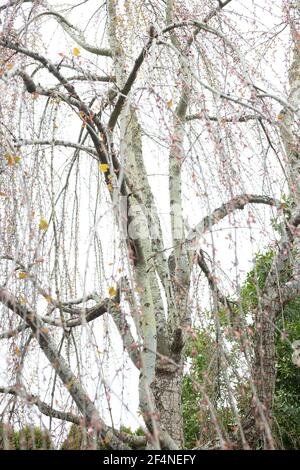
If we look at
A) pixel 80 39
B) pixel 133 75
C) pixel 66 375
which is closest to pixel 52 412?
pixel 66 375

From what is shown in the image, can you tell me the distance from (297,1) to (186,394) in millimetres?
3417

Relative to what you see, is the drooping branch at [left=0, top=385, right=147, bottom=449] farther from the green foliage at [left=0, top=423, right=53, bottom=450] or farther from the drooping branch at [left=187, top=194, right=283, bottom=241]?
the drooping branch at [left=187, top=194, right=283, bottom=241]

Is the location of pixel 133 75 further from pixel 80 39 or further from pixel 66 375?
pixel 80 39

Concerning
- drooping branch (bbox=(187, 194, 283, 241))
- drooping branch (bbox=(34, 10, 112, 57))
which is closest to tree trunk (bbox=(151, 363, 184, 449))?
drooping branch (bbox=(187, 194, 283, 241))

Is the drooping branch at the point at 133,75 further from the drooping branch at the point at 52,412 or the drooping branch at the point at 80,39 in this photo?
the drooping branch at the point at 80,39

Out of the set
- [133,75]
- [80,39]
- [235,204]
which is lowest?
[235,204]

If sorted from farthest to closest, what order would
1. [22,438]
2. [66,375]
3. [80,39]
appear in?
1. [80,39]
2. [66,375]
3. [22,438]

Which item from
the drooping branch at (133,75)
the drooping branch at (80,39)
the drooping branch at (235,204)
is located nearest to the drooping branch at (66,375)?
the drooping branch at (235,204)

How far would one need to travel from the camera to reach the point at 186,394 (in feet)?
19.3

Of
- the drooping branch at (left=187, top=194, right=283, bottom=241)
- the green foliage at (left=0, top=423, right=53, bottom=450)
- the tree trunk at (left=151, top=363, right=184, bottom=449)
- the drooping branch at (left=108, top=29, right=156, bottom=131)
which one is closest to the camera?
the green foliage at (left=0, top=423, right=53, bottom=450)

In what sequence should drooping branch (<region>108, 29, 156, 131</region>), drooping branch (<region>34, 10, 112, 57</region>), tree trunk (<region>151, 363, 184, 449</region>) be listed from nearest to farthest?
1. drooping branch (<region>108, 29, 156, 131</region>)
2. tree trunk (<region>151, 363, 184, 449</region>)
3. drooping branch (<region>34, 10, 112, 57</region>)

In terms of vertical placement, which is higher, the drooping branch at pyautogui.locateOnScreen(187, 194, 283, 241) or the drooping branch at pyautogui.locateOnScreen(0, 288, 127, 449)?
the drooping branch at pyautogui.locateOnScreen(187, 194, 283, 241)

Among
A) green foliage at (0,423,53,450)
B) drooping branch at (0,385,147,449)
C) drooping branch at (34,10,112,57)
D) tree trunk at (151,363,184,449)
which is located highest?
drooping branch at (34,10,112,57)

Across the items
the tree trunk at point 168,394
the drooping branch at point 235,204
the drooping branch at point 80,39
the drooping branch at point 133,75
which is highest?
the drooping branch at point 80,39
